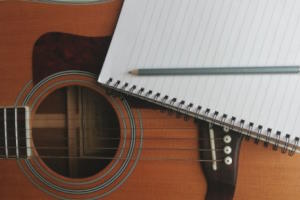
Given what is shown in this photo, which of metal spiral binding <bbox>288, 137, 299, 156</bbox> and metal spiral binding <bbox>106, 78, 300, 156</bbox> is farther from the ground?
metal spiral binding <bbox>106, 78, 300, 156</bbox>

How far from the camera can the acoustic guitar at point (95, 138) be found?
792mm

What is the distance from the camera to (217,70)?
2.51 ft

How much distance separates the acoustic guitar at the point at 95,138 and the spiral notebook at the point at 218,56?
5 centimetres

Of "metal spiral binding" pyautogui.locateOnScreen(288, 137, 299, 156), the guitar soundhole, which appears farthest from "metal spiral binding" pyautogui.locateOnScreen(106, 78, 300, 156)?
the guitar soundhole

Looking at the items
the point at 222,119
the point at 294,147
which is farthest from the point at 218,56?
the point at 294,147

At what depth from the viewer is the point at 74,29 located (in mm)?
870

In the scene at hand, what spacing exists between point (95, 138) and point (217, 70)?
1.38 feet

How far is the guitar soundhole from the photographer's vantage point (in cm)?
98

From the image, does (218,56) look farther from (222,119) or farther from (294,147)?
(294,147)

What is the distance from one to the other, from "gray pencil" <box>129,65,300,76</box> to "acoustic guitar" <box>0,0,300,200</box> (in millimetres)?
85

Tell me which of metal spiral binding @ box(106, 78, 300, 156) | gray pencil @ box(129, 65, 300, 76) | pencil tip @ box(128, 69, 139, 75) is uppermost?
pencil tip @ box(128, 69, 139, 75)

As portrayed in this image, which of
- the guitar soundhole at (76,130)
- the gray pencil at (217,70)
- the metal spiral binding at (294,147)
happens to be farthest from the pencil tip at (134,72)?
the metal spiral binding at (294,147)

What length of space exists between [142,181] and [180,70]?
0.95ft

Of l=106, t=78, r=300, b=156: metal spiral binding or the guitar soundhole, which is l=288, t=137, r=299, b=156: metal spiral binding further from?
the guitar soundhole
